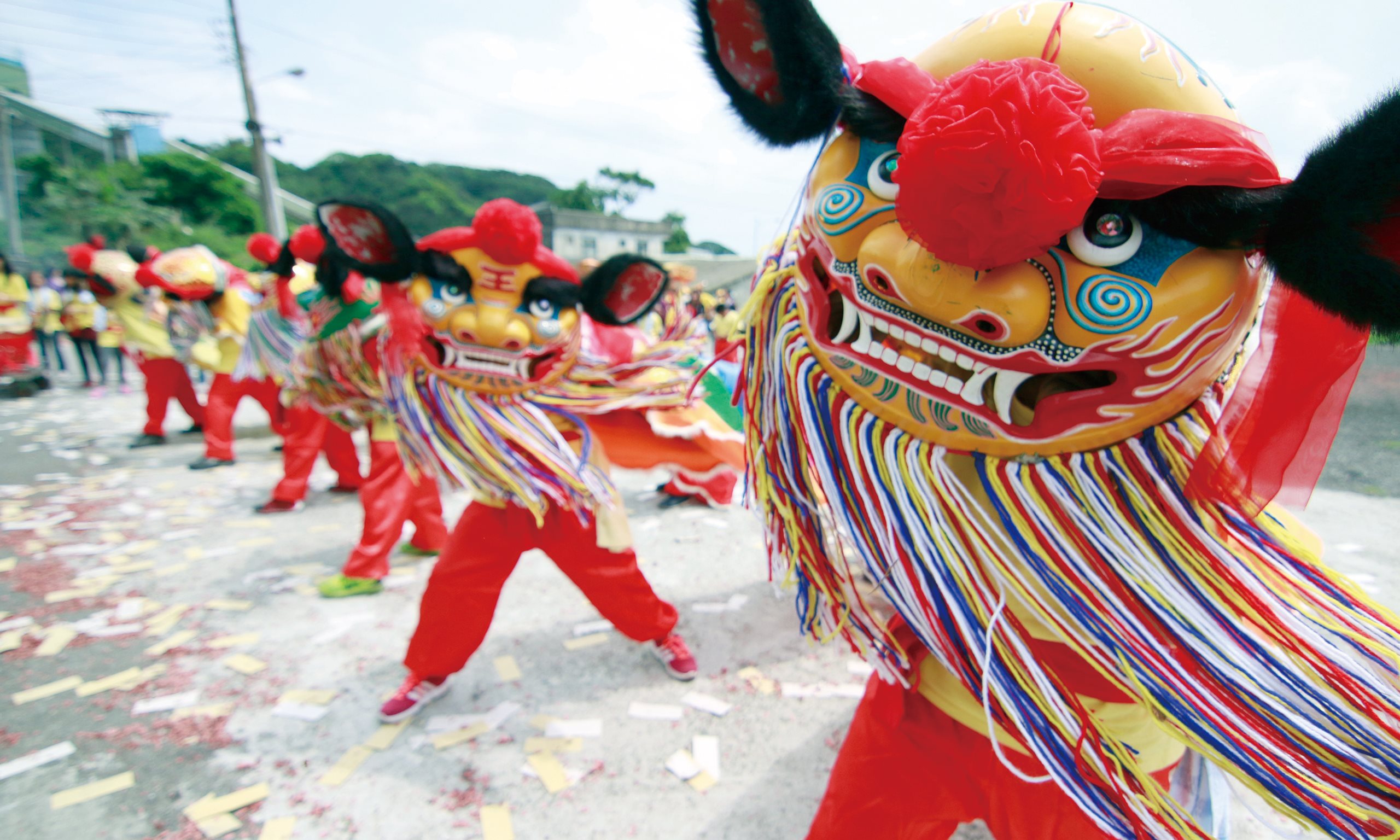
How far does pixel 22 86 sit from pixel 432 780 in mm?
39537

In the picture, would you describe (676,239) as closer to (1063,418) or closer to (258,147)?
(258,147)

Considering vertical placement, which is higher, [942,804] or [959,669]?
[959,669]

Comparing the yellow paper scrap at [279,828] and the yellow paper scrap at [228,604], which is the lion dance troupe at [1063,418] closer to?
the yellow paper scrap at [279,828]

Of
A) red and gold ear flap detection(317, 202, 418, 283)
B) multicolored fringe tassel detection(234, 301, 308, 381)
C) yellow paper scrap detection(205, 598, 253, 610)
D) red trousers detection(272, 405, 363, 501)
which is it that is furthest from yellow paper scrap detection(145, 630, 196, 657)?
multicolored fringe tassel detection(234, 301, 308, 381)

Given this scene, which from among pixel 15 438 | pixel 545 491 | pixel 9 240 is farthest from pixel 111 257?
pixel 9 240

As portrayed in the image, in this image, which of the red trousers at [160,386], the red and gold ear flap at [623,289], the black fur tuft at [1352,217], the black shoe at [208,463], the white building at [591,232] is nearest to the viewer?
the black fur tuft at [1352,217]

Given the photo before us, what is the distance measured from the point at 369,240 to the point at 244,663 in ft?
6.08

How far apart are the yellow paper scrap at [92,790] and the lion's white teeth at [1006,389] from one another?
272 cm

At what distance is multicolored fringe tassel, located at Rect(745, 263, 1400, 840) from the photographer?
0.92 m

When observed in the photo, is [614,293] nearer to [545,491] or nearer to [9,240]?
A: [545,491]

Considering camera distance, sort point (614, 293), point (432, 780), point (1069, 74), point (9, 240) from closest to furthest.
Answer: point (1069, 74) → point (432, 780) → point (614, 293) → point (9, 240)

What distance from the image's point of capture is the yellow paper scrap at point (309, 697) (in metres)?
2.53

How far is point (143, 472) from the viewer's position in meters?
5.52

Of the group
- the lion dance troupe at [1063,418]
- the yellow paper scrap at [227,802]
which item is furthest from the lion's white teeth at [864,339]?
the yellow paper scrap at [227,802]
